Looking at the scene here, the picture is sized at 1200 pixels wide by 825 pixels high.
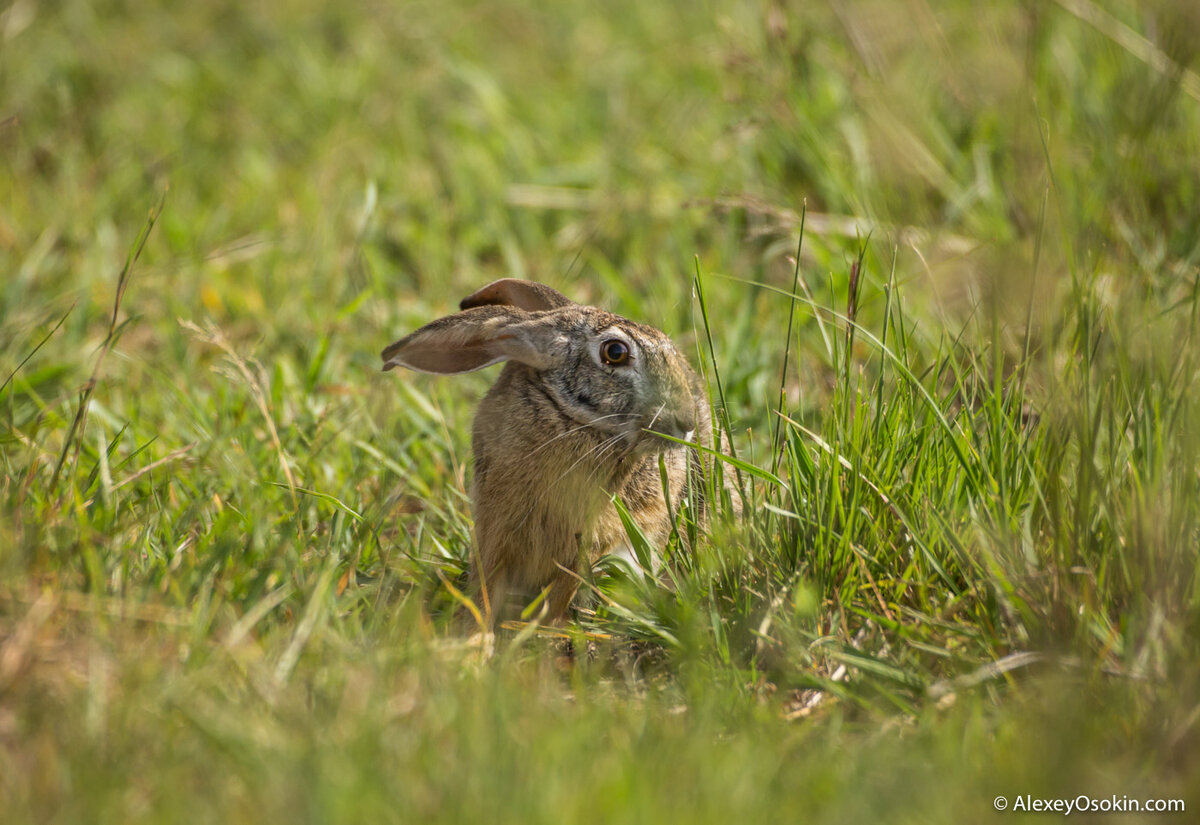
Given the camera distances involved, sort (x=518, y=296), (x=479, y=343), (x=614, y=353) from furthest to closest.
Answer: (x=518, y=296) < (x=479, y=343) < (x=614, y=353)

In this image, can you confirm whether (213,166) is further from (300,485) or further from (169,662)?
(169,662)

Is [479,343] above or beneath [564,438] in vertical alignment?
above

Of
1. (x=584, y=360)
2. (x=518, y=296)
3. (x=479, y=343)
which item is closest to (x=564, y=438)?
(x=584, y=360)

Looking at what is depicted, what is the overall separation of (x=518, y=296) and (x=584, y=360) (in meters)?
0.51

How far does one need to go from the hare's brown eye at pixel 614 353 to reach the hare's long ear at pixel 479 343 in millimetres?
143

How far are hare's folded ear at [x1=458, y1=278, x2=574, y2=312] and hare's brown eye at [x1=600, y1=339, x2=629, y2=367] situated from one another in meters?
0.36

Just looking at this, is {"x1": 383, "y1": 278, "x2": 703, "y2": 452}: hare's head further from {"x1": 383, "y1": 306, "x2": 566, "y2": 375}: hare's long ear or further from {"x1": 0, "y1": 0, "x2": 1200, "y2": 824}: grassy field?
{"x1": 0, "y1": 0, "x2": 1200, "y2": 824}: grassy field

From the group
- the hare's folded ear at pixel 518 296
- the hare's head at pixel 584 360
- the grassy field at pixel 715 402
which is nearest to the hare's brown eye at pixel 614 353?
the hare's head at pixel 584 360

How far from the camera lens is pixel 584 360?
11.4 feet

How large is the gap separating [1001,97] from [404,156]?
410cm

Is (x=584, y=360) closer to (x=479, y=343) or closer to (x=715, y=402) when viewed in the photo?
(x=479, y=343)

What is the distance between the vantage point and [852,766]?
224cm

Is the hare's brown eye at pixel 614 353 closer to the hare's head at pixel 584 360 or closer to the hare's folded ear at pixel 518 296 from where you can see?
the hare's head at pixel 584 360

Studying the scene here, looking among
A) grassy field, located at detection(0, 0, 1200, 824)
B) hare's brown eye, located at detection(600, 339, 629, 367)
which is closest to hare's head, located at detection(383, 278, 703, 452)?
hare's brown eye, located at detection(600, 339, 629, 367)
